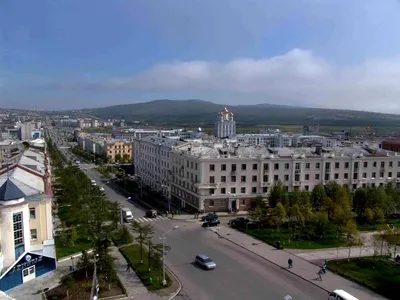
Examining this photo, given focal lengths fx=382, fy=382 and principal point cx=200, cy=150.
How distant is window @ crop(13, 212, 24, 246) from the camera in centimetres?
3031

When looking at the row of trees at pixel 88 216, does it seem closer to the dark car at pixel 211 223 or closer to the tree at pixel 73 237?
the tree at pixel 73 237

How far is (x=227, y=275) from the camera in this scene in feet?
105

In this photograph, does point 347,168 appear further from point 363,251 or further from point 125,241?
point 125,241

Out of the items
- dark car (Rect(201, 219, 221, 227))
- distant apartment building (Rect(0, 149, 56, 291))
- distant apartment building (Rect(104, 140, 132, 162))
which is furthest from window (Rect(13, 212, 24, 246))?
distant apartment building (Rect(104, 140, 132, 162))

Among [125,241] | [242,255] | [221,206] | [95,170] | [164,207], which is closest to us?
[242,255]

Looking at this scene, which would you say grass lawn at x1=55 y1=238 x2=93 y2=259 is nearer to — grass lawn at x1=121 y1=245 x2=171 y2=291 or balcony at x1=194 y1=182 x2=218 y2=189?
grass lawn at x1=121 y1=245 x2=171 y2=291

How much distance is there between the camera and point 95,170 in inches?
4090

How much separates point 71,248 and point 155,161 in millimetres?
36398

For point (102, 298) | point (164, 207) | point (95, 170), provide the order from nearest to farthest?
point (102, 298) < point (164, 207) < point (95, 170)

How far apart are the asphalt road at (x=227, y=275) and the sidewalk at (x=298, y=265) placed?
825 millimetres

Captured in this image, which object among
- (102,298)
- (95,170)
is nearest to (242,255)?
(102,298)

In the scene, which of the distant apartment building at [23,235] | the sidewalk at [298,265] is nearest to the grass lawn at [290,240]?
the sidewalk at [298,265]

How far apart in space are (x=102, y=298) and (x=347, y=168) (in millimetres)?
45408

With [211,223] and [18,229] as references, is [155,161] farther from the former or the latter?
[18,229]
